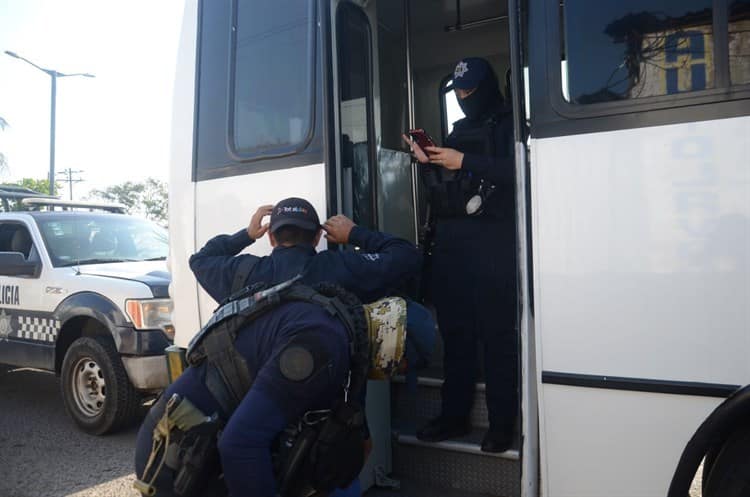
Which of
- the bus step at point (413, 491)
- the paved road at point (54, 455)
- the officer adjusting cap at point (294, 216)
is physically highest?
the officer adjusting cap at point (294, 216)

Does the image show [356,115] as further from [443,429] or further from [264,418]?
[264,418]

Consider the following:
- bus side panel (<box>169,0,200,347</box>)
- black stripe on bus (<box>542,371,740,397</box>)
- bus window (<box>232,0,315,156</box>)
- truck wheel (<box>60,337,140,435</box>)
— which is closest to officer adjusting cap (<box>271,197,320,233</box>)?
bus window (<box>232,0,315,156</box>)

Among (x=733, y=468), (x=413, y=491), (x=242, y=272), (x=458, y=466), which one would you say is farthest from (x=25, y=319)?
(x=733, y=468)

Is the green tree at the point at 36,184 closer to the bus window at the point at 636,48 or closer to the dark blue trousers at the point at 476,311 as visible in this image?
the dark blue trousers at the point at 476,311

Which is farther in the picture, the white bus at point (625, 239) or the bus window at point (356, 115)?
the bus window at point (356, 115)

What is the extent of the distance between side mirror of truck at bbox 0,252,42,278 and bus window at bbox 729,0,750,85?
17.5ft

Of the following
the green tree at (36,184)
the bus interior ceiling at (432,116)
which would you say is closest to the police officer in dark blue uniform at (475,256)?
the bus interior ceiling at (432,116)

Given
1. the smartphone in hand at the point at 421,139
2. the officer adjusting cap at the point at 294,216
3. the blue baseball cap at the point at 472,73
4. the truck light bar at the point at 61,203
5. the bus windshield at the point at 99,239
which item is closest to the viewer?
the officer adjusting cap at the point at 294,216

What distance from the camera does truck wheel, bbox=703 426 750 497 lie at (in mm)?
2000

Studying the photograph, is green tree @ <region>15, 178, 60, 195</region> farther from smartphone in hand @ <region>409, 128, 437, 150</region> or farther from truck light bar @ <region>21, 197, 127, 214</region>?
smartphone in hand @ <region>409, 128, 437, 150</region>

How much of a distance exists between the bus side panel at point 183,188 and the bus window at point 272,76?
322 mm

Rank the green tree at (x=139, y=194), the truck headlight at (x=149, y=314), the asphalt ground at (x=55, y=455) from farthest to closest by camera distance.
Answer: the green tree at (x=139, y=194)
the truck headlight at (x=149, y=314)
the asphalt ground at (x=55, y=455)

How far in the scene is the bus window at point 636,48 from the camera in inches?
84.9

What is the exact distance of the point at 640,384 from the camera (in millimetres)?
2174
